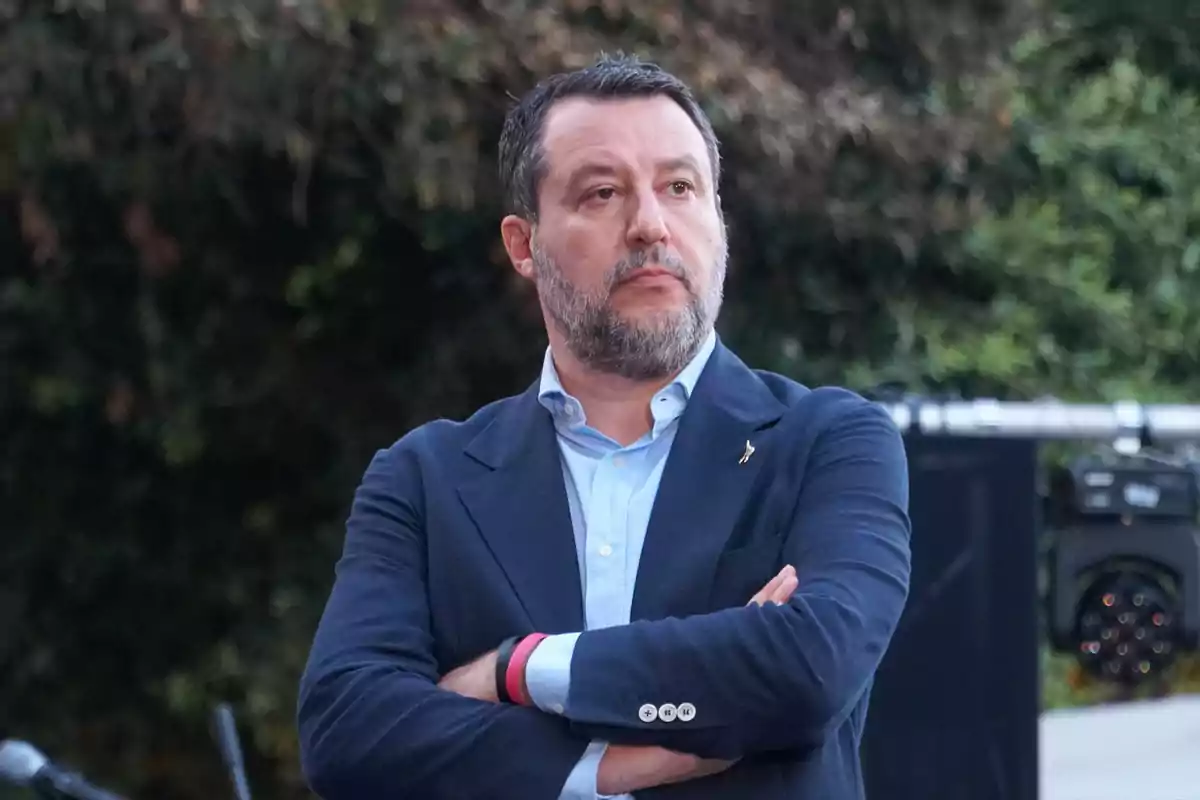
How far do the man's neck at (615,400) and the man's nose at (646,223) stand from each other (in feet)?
0.56

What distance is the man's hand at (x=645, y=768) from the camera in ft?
5.48

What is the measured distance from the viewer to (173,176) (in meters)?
4.27

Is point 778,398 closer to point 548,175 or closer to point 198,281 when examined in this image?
point 548,175

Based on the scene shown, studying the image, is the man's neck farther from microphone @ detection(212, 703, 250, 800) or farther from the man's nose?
microphone @ detection(212, 703, 250, 800)

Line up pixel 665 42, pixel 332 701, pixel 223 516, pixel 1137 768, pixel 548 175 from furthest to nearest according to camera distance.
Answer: pixel 223 516, pixel 665 42, pixel 1137 768, pixel 548 175, pixel 332 701

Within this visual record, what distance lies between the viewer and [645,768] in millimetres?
1672

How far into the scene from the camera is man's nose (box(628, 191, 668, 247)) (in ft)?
6.06

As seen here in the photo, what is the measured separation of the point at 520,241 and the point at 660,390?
31cm

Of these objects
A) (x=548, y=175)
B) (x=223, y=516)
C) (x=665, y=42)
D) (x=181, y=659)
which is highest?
(x=665, y=42)

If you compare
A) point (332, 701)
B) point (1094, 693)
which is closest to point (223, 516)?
point (1094, 693)

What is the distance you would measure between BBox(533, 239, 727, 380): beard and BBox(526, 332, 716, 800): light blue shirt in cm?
4

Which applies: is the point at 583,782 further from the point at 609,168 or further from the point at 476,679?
the point at 609,168

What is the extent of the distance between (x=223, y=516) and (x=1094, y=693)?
2.95 metres

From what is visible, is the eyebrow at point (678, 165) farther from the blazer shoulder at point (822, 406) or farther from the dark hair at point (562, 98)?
the blazer shoulder at point (822, 406)
